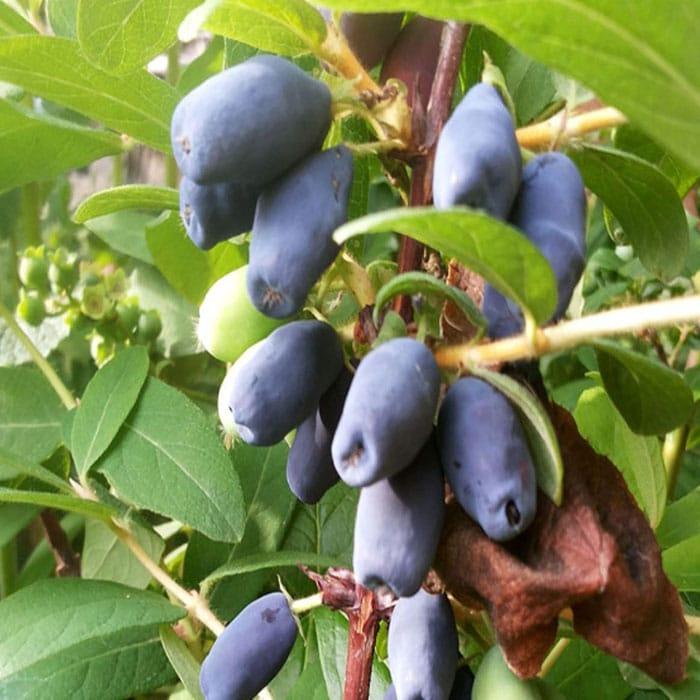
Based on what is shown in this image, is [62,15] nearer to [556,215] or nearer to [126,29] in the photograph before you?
[126,29]

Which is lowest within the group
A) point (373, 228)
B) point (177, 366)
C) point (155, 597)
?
point (177, 366)

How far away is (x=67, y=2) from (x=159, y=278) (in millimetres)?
417

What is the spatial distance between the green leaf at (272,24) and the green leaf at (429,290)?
12cm

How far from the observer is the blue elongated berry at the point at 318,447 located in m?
0.40

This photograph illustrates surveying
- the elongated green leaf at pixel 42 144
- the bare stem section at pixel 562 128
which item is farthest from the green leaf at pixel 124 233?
the bare stem section at pixel 562 128

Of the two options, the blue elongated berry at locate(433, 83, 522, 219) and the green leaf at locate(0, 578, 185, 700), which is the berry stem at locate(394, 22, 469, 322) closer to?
the blue elongated berry at locate(433, 83, 522, 219)

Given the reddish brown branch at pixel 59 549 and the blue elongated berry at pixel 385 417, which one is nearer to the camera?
the blue elongated berry at pixel 385 417

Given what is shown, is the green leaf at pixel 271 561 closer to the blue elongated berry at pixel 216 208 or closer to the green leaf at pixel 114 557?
the green leaf at pixel 114 557

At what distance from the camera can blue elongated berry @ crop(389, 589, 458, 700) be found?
0.40 meters

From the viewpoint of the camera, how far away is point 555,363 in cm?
98

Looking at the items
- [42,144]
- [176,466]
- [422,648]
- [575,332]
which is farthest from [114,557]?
[575,332]

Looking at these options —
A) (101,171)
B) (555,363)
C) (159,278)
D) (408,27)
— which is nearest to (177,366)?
(159,278)

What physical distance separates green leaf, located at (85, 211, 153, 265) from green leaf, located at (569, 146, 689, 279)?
22.8 inches

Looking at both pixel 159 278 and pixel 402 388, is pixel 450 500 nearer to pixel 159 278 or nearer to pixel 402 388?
pixel 402 388
